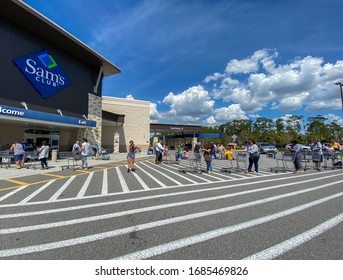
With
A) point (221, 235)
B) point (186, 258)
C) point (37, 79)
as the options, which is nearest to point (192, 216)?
point (221, 235)

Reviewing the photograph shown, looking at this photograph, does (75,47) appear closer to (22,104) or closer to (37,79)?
(37,79)

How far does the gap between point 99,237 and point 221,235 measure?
205 cm

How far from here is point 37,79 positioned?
1639 cm

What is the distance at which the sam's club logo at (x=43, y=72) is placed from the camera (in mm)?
15594

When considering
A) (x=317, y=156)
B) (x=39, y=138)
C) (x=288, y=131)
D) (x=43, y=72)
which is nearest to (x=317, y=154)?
(x=317, y=156)

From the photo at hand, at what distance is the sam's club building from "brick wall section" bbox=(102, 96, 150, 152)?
23.6 ft

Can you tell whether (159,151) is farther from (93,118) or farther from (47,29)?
(47,29)

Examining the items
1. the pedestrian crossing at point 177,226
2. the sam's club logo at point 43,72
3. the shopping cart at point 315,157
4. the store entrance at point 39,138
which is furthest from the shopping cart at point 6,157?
the shopping cart at point 315,157

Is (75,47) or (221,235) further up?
(75,47)

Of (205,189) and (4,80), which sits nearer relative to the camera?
(205,189)

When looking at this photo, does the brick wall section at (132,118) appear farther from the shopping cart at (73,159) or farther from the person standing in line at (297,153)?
the person standing in line at (297,153)

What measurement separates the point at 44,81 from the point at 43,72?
81cm
